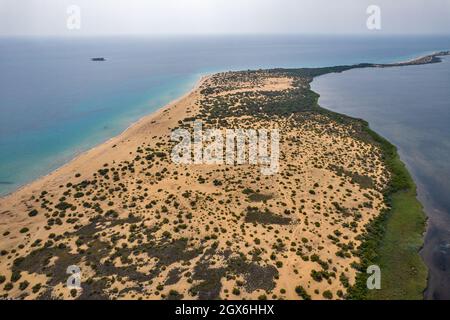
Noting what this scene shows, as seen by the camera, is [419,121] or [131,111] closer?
[419,121]

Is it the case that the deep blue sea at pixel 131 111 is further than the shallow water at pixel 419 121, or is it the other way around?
the deep blue sea at pixel 131 111

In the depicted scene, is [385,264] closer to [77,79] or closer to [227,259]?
[227,259]

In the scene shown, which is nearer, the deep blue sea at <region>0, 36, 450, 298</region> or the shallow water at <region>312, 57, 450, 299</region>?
the shallow water at <region>312, 57, 450, 299</region>

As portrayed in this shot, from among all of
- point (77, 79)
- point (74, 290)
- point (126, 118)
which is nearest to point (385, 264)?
point (74, 290)

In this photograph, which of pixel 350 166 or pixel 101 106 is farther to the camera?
pixel 101 106

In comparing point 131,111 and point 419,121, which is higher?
A: point 131,111

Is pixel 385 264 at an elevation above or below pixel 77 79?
below
